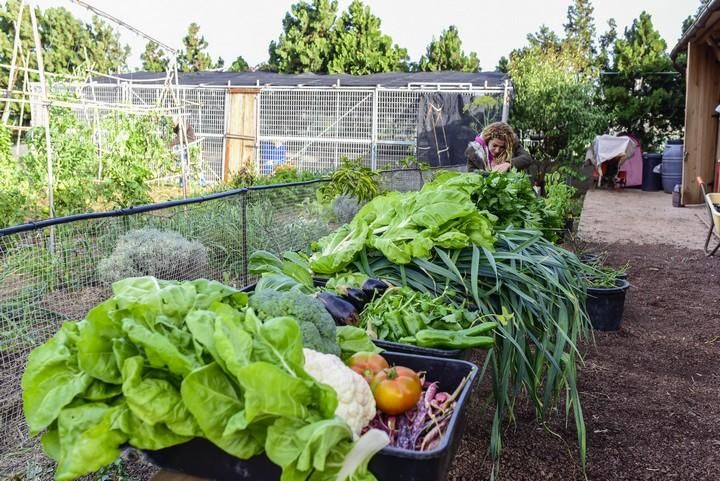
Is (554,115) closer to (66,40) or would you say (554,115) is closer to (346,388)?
(346,388)

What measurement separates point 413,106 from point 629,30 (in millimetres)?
12445

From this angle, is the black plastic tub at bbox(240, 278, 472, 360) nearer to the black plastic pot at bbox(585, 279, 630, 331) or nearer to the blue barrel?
the black plastic pot at bbox(585, 279, 630, 331)

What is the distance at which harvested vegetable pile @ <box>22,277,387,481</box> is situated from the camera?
1028mm

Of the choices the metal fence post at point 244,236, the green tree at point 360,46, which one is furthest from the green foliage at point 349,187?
the green tree at point 360,46

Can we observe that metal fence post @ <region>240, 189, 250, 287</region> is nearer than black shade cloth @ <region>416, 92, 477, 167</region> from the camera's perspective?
Yes

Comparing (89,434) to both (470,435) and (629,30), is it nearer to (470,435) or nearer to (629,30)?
(470,435)

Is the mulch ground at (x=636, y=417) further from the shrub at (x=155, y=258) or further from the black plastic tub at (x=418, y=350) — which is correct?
the shrub at (x=155, y=258)

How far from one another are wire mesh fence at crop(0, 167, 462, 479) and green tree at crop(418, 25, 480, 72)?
2229 cm

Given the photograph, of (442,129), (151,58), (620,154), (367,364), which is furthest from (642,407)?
(151,58)

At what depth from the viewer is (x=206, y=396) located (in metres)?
1.05

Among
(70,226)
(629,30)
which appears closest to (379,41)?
(629,30)

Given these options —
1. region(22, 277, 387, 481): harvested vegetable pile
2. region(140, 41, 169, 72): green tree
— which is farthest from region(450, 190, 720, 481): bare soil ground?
region(140, 41, 169, 72): green tree

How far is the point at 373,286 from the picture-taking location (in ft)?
7.09

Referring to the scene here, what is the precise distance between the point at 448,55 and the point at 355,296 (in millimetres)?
25082
